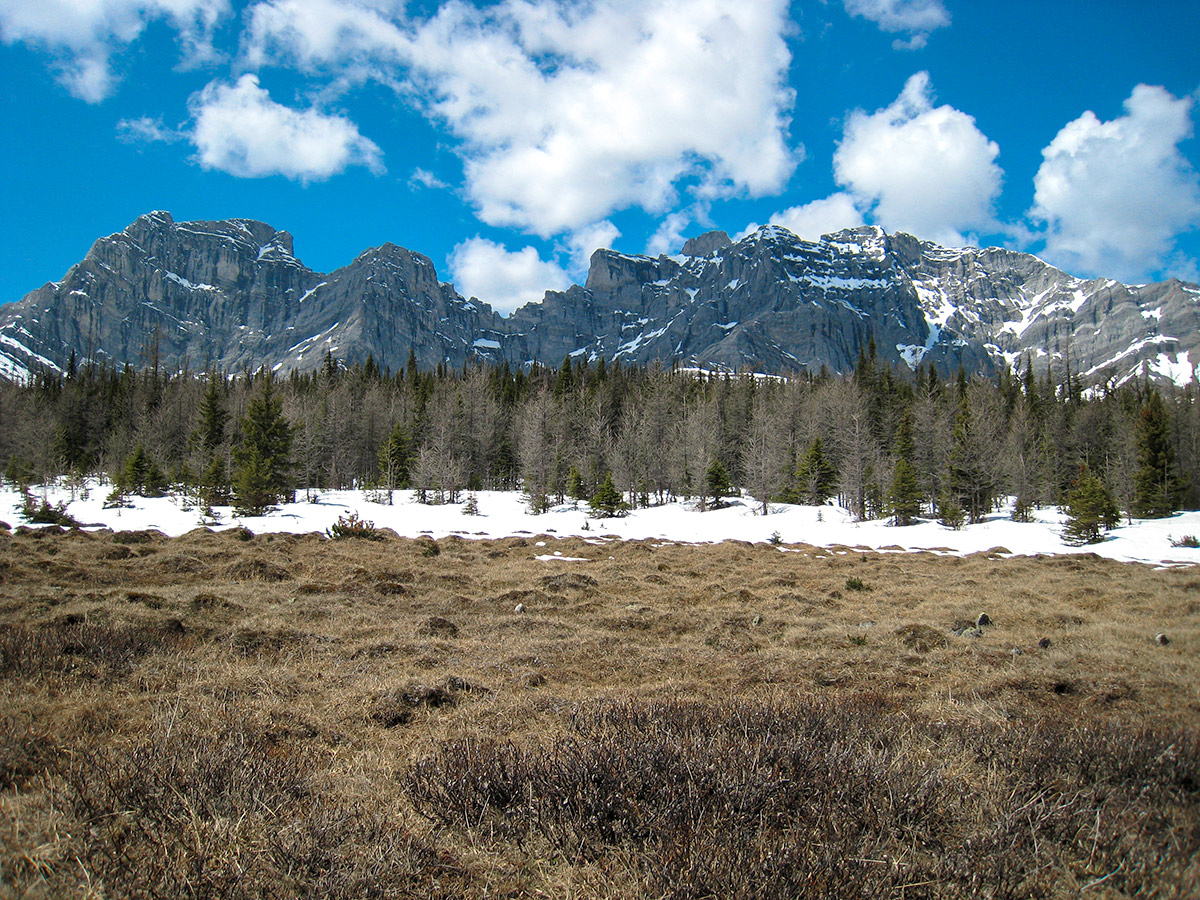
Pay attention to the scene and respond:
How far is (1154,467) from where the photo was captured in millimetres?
37656

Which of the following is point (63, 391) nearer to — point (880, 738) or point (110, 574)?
point (110, 574)

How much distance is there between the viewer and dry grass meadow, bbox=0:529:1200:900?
8.05 feet

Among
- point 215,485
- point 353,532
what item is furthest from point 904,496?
point 215,485

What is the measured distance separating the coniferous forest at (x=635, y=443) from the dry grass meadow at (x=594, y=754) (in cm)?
2665

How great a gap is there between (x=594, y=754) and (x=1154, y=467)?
5073 cm

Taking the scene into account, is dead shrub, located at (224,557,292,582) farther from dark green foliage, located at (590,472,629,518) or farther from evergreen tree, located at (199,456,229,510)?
dark green foliage, located at (590,472,629,518)

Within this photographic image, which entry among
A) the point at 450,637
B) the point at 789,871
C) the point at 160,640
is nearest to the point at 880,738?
the point at 789,871

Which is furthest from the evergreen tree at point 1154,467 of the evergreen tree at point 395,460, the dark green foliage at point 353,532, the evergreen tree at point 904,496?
the evergreen tree at point 395,460

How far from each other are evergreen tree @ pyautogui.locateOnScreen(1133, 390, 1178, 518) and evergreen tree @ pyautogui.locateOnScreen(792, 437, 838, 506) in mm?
19066

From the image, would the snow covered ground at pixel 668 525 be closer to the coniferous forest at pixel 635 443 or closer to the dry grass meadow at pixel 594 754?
the coniferous forest at pixel 635 443

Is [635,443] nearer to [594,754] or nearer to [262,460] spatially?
[262,460]

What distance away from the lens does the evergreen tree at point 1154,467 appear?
117 feet

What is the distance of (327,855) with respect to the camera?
9.12ft

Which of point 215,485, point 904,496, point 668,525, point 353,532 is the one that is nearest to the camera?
point 353,532
